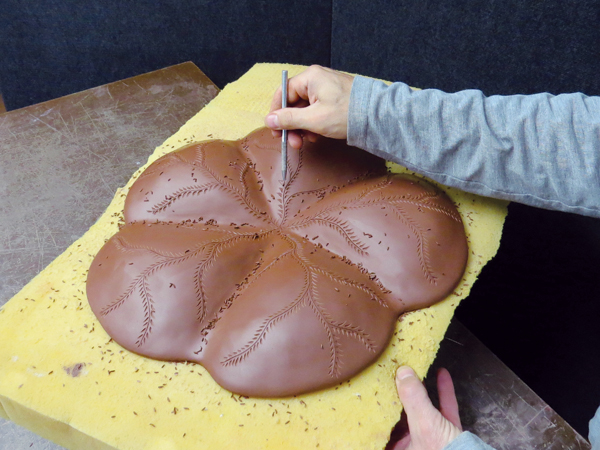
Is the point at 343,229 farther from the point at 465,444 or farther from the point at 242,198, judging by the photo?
the point at 465,444

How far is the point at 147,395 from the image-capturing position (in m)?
1.00

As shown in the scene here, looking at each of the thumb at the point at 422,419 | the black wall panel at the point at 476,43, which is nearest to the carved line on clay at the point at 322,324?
the thumb at the point at 422,419

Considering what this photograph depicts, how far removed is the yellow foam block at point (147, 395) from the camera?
0.95m

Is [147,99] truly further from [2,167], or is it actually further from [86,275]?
[86,275]

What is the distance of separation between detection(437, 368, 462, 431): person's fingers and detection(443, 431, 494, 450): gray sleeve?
0.85 ft

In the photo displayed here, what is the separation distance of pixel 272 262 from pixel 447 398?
589 millimetres

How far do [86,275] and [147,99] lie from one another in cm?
110

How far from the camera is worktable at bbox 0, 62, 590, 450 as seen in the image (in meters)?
1.29

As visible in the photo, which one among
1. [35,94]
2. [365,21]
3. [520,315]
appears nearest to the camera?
[520,315]

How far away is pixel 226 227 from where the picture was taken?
47.3 inches

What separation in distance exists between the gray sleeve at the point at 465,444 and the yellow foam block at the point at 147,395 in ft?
0.40

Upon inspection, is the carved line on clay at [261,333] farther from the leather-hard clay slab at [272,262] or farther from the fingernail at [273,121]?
the fingernail at [273,121]

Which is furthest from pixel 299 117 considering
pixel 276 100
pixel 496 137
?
pixel 496 137

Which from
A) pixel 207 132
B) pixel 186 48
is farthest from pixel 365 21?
pixel 207 132
